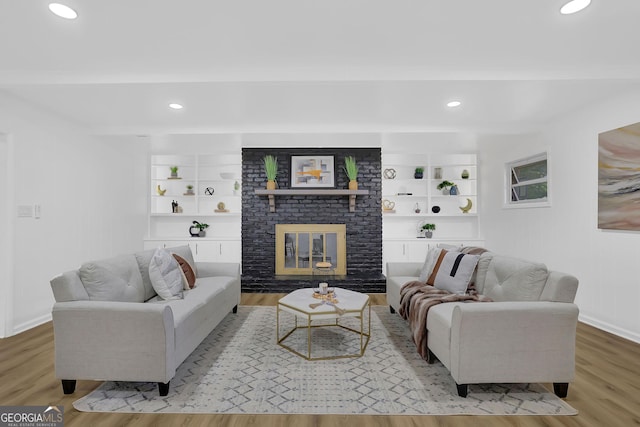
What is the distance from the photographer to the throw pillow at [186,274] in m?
3.08

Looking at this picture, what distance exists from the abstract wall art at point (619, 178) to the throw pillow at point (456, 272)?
4.98 feet

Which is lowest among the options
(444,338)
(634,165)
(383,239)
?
(444,338)

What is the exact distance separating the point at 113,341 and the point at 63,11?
2.08m

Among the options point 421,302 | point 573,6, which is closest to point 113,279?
point 421,302

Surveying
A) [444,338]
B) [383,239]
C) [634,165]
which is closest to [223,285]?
[444,338]

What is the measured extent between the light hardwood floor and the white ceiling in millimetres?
2322

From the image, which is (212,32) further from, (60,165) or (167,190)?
(167,190)

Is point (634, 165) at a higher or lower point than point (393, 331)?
higher

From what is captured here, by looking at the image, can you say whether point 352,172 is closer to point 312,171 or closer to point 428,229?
point 312,171

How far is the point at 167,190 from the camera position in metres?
6.26

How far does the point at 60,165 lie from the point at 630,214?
611cm

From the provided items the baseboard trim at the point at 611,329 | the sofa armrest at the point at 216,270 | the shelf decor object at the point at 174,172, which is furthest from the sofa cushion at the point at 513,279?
the shelf decor object at the point at 174,172

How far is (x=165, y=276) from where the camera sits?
112 inches

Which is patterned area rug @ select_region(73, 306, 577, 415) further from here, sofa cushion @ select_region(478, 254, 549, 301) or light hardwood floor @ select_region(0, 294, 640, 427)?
sofa cushion @ select_region(478, 254, 549, 301)
